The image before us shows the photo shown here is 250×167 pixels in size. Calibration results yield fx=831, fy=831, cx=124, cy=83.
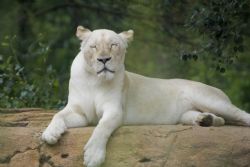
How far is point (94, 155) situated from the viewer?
276 inches

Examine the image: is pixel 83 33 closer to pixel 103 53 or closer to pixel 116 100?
pixel 103 53

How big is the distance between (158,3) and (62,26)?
6.29 meters

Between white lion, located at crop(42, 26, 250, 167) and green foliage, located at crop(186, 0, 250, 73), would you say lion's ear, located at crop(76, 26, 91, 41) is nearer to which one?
white lion, located at crop(42, 26, 250, 167)

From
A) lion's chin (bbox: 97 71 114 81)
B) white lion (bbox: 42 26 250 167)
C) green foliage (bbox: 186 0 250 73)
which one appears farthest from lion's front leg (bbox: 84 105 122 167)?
green foliage (bbox: 186 0 250 73)

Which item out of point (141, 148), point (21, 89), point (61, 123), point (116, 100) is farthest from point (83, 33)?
point (21, 89)

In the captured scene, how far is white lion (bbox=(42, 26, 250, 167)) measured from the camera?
24.3 ft

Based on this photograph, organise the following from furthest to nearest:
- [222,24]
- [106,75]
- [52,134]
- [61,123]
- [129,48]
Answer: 1. [129,48]
2. [222,24]
3. [106,75]
4. [61,123]
5. [52,134]

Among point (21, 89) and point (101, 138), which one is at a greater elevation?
point (101, 138)

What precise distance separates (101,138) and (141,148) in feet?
1.20

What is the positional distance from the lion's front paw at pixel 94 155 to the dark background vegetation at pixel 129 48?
1.81 metres

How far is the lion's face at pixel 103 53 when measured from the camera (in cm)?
748

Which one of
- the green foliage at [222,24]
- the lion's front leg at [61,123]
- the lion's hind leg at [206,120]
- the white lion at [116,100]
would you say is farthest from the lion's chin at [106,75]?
the green foliage at [222,24]

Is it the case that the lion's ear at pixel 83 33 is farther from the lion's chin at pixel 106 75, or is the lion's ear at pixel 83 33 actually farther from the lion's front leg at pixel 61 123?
the lion's front leg at pixel 61 123

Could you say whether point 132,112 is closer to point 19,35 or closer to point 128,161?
point 128,161
